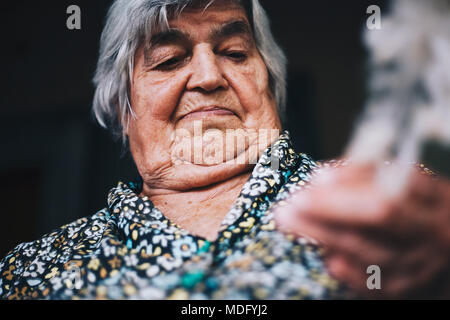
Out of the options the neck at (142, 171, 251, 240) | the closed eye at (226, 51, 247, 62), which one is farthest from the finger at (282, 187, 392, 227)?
the closed eye at (226, 51, 247, 62)

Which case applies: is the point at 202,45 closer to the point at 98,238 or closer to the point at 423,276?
the point at 98,238

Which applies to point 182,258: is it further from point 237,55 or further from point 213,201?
point 237,55

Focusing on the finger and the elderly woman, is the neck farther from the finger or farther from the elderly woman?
the finger

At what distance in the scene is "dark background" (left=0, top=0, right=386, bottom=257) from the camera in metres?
2.66

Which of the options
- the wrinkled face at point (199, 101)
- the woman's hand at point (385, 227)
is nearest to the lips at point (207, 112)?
the wrinkled face at point (199, 101)

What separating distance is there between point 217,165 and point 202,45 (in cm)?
41

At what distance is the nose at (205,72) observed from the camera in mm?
1305

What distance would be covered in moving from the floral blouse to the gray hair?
1.26 ft

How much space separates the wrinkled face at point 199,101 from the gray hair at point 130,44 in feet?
0.12

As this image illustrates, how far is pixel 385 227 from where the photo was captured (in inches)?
26.6

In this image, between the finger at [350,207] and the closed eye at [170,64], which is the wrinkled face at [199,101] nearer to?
the closed eye at [170,64]

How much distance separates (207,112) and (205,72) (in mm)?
128
